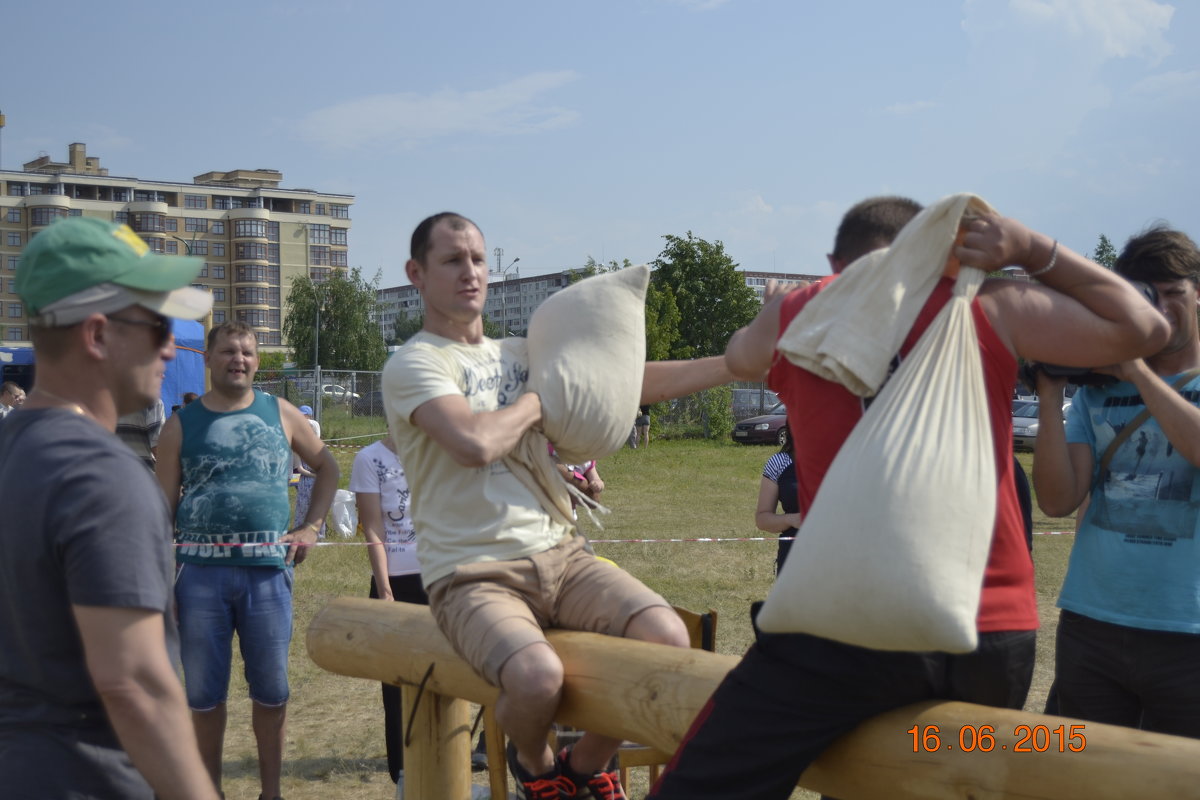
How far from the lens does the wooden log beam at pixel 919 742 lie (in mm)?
2002

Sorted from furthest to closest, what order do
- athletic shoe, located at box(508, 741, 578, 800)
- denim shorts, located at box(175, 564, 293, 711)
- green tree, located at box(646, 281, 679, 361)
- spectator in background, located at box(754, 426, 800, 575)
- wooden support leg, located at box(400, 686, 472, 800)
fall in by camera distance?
green tree, located at box(646, 281, 679, 361), spectator in background, located at box(754, 426, 800, 575), denim shorts, located at box(175, 564, 293, 711), wooden support leg, located at box(400, 686, 472, 800), athletic shoe, located at box(508, 741, 578, 800)

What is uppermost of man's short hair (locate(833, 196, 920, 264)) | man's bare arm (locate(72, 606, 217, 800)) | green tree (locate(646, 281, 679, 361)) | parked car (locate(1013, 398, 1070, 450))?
green tree (locate(646, 281, 679, 361))

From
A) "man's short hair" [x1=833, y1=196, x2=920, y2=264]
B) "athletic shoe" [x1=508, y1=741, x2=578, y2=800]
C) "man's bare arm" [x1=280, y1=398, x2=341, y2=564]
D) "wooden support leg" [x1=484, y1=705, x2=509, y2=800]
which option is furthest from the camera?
"man's bare arm" [x1=280, y1=398, x2=341, y2=564]

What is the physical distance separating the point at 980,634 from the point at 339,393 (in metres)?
30.1

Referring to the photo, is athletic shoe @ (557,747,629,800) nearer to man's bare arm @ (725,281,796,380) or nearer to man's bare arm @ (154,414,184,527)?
man's bare arm @ (725,281,796,380)

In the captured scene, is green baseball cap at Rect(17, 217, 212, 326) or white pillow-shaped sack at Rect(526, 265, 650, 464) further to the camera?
white pillow-shaped sack at Rect(526, 265, 650, 464)

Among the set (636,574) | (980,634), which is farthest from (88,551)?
(636,574)

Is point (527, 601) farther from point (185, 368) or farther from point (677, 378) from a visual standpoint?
point (185, 368)

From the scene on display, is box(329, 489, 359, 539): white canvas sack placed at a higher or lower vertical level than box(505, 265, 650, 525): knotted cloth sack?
lower

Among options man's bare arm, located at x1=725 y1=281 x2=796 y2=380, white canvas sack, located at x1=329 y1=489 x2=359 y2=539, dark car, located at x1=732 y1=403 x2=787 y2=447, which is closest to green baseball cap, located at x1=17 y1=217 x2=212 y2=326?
man's bare arm, located at x1=725 y1=281 x2=796 y2=380

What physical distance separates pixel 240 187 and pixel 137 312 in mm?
117648

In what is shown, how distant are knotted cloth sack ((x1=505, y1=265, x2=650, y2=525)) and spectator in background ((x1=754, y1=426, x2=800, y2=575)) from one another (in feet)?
9.49

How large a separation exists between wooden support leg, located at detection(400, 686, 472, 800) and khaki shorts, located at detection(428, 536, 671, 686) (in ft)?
2.54

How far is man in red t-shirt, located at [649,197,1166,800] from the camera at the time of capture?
80.8 inches
